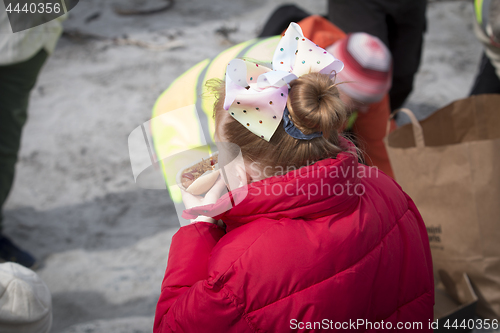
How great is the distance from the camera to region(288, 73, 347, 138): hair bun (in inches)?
33.1

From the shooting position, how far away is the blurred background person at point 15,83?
1.75 m

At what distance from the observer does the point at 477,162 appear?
1.37 m

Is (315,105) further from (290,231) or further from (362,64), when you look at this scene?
(362,64)

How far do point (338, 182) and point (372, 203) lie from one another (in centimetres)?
15

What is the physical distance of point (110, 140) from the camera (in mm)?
2770

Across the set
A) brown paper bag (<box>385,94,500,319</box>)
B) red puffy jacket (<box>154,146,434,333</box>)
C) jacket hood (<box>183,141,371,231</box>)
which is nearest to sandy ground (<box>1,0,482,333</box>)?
red puffy jacket (<box>154,146,434,333</box>)

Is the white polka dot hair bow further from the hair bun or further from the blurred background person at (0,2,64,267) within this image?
the blurred background person at (0,2,64,267)

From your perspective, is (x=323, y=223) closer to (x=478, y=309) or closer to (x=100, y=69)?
(x=478, y=309)

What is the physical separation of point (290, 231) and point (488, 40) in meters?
1.70

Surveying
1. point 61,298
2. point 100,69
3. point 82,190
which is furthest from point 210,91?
point 100,69

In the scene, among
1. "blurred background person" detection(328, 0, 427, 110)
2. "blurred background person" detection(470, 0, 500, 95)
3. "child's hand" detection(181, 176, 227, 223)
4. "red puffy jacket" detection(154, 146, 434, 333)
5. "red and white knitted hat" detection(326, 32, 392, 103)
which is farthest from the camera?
"blurred background person" detection(328, 0, 427, 110)

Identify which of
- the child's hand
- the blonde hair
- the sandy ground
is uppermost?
the blonde hair

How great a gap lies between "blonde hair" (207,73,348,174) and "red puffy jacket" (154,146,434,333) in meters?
Answer: 0.05

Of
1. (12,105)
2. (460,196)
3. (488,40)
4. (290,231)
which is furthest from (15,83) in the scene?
(488,40)
